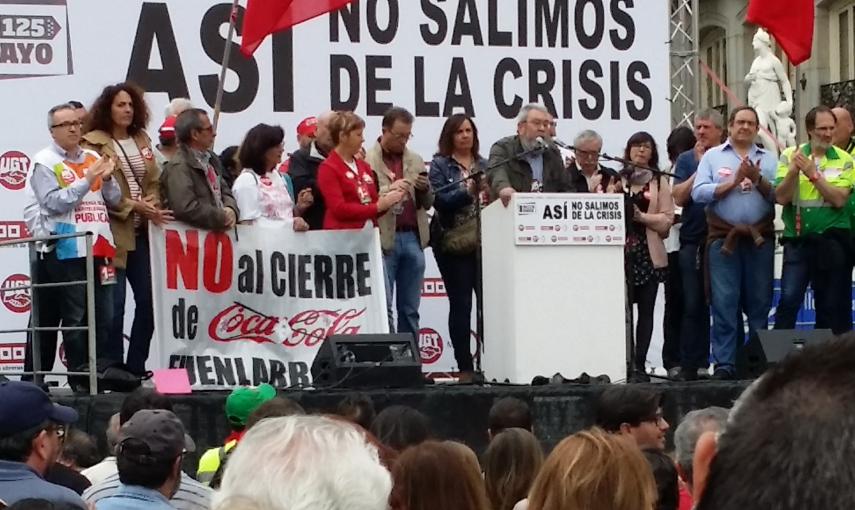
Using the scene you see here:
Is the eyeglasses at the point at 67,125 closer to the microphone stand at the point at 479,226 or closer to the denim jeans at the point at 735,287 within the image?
the microphone stand at the point at 479,226

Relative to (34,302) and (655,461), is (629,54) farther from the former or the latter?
(655,461)

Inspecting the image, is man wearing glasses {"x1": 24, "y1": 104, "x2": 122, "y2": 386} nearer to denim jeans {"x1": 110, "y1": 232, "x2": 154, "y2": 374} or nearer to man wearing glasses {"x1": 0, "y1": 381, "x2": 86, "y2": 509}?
denim jeans {"x1": 110, "y1": 232, "x2": 154, "y2": 374}

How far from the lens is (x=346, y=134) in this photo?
419 inches

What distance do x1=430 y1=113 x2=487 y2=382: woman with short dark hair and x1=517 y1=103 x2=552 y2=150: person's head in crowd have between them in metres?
0.34

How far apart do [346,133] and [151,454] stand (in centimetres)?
650

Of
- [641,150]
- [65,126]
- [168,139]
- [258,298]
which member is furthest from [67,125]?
[641,150]

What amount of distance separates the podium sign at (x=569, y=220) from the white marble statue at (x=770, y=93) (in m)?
14.9

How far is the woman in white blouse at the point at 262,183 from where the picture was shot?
10.6 meters

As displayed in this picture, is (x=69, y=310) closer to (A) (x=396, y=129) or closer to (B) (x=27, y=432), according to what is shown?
(A) (x=396, y=129)

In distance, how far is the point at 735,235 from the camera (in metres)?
11.0

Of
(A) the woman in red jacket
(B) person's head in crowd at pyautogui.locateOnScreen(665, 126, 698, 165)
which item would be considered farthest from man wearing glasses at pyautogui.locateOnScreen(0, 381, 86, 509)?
(B) person's head in crowd at pyautogui.locateOnScreen(665, 126, 698, 165)

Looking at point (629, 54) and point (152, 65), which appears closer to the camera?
point (152, 65)

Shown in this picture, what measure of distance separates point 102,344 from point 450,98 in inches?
191

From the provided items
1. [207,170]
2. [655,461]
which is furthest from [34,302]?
[655,461]
